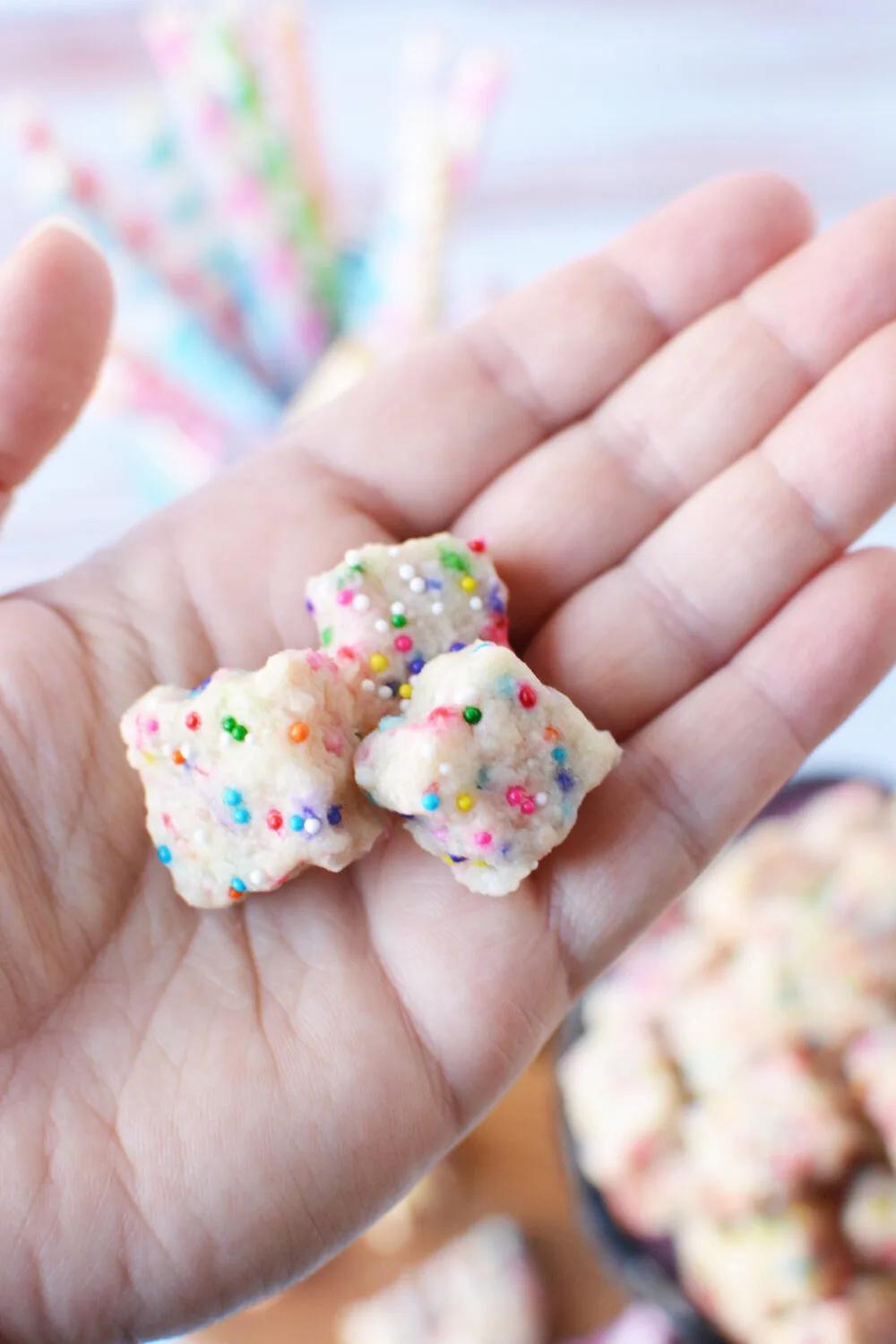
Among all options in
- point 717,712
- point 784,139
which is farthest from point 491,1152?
point 784,139

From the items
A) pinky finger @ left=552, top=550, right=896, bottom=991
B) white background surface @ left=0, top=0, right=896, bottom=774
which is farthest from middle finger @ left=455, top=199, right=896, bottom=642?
white background surface @ left=0, top=0, right=896, bottom=774

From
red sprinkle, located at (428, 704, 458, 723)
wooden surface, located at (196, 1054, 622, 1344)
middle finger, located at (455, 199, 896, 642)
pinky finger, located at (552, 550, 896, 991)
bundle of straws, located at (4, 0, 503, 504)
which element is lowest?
wooden surface, located at (196, 1054, 622, 1344)

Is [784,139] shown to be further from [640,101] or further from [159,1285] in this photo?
[159,1285]

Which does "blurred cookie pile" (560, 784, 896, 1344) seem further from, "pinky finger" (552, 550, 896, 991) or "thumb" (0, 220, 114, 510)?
"thumb" (0, 220, 114, 510)

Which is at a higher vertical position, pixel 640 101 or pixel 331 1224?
pixel 640 101

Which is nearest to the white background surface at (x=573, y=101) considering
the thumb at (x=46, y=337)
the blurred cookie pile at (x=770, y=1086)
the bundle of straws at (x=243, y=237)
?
the bundle of straws at (x=243, y=237)

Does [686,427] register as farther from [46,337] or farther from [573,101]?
[573,101]
